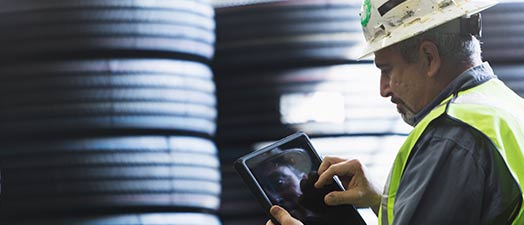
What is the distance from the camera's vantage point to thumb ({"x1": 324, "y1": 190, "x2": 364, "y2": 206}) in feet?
8.05

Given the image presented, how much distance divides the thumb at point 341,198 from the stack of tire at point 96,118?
1.30 meters

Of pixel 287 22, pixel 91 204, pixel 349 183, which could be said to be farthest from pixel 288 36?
pixel 349 183

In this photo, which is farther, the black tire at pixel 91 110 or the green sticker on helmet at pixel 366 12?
the black tire at pixel 91 110

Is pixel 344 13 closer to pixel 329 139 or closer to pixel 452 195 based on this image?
pixel 329 139

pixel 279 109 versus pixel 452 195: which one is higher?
pixel 279 109

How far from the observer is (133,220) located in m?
3.63

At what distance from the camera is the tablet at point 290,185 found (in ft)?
7.93

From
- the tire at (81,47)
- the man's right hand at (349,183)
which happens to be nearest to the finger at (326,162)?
the man's right hand at (349,183)

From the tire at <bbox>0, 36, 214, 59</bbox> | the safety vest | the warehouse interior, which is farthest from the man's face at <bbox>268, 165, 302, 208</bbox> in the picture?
the tire at <bbox>0, 36, 214, 59</bbox>

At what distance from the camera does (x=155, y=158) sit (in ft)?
12.0

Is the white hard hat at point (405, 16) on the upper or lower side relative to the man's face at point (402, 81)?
upper

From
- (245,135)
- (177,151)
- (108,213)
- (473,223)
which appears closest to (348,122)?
(245,135)

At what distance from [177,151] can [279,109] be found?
1.29 feet

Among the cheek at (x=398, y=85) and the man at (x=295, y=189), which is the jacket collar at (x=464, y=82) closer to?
the cheek at (x=398, y=85)
